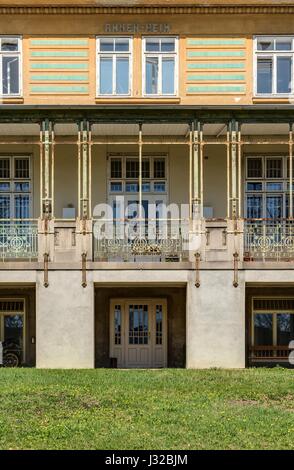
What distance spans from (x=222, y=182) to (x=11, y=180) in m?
6.35

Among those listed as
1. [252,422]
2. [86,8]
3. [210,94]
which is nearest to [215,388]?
[252,422]

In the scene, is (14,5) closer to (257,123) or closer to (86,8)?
(86,8)

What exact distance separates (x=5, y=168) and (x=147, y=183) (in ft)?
14.2

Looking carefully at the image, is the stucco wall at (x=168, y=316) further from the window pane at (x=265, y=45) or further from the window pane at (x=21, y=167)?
the window pane at (x=265, y=45)

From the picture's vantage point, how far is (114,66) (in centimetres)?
2225

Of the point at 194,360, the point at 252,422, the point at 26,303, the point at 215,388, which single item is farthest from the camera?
the point at 26,303

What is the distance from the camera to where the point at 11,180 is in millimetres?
22484

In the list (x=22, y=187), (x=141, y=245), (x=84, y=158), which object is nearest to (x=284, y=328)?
(x=141, y=245)

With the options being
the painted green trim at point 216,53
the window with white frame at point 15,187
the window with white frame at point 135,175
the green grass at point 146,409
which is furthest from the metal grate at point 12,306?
the painted green trim at point 216,53

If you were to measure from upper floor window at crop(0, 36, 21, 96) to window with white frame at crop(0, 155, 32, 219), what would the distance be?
6.64 ft

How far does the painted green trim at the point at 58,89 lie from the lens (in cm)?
2220

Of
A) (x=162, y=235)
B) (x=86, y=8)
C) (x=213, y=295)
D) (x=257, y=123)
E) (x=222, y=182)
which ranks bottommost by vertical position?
(x=213, y=295)
